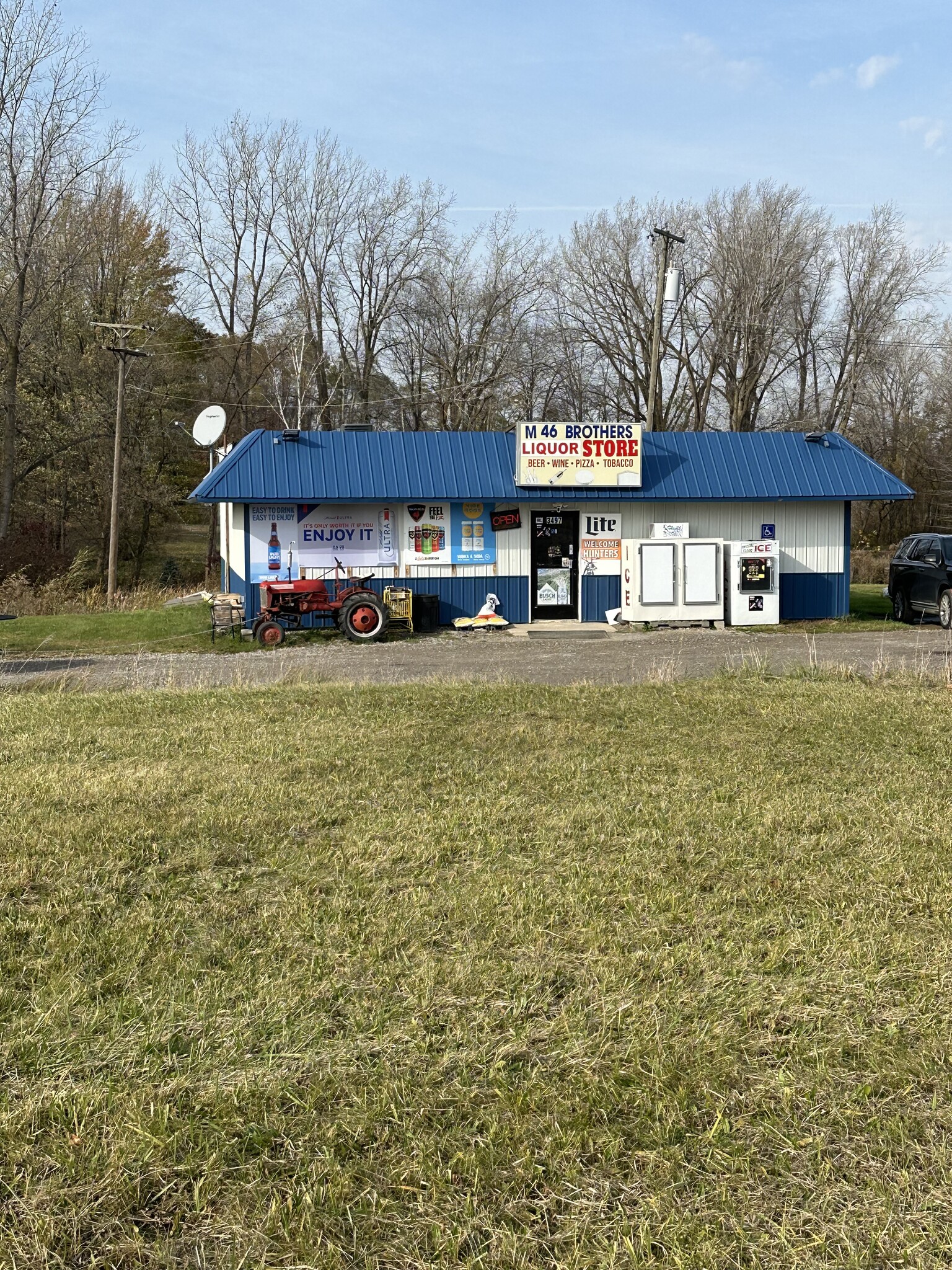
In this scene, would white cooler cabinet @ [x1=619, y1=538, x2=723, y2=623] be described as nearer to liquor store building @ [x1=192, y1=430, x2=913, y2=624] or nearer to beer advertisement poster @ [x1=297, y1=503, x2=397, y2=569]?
liquor store building @ [x1=192, y1=430, x2=913, y2=624]

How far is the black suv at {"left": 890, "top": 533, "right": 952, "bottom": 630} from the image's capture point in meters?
19.8

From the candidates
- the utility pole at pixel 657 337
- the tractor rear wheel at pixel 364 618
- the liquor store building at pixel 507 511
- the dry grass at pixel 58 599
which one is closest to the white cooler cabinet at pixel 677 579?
the liquor store building at pixel 507 511

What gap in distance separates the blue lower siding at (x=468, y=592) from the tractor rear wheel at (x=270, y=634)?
2.92 metres

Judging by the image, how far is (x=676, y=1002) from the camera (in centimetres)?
383

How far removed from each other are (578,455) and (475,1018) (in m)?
17.8

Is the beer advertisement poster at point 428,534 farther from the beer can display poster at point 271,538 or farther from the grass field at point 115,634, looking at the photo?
the grass field at point 115,634

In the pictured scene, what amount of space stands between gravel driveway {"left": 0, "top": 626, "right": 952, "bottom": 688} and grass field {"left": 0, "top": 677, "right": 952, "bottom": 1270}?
573 cm

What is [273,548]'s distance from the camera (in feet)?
65.4

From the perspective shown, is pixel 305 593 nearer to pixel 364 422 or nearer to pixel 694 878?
pixel 694 878

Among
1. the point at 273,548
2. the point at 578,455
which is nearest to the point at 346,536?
the point at 273,548

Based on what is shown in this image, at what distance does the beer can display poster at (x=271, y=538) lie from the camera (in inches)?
781

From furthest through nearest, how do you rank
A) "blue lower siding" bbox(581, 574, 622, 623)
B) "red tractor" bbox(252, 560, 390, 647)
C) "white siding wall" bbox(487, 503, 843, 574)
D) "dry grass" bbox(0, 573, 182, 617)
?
"dry grass" bbox(0, 573, 182, 617) → "blue lower siding" bbox(581, 574, 622, 623) → "white siding wall" bbox(487, 503, 843, 574) → "red tractor" bbox(252, 560, 390, 647)

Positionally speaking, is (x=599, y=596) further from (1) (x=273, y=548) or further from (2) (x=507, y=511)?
(1) (x=273, y=548)

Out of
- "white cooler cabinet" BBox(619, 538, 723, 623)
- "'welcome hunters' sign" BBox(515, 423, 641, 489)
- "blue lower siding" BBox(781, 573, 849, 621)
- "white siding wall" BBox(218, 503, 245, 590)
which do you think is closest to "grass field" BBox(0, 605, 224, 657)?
"white siding wall" BBox(218, 503, 245, 590)
